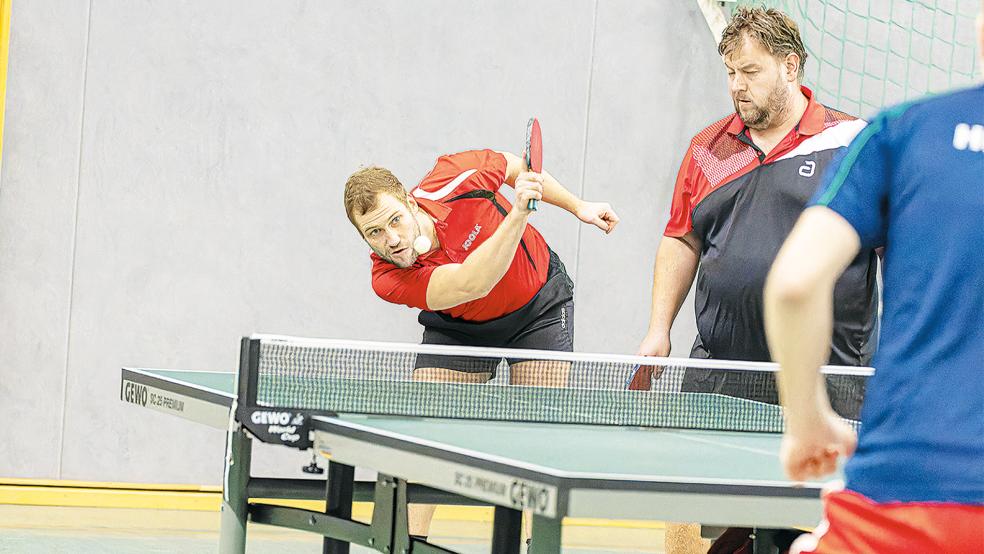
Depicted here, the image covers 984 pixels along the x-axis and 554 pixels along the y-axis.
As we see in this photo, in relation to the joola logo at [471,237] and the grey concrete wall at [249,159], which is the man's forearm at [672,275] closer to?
the joola logo at [471,237]

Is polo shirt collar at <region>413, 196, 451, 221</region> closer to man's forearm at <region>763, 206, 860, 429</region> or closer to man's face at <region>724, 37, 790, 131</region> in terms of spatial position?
man's face at <region>724, 37, 790, 131</region>

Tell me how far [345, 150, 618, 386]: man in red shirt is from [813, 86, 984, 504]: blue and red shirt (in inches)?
80.2

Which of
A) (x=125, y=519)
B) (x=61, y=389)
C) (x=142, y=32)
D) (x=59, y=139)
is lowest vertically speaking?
(x=125, y=519)

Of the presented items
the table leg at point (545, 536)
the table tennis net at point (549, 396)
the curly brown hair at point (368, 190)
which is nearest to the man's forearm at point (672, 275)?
the table tennis net at point (549, 396)

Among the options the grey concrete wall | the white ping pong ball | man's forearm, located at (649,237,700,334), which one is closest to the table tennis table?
man's forearm, located at (649,237,700,334)

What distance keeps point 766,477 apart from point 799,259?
80 cm

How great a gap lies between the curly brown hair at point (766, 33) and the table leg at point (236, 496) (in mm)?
A: 1776

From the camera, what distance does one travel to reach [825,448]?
147 centimetres

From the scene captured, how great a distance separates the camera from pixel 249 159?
6055mm

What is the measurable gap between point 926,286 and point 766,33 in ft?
8.17

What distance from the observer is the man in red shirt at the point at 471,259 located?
3.67 meters

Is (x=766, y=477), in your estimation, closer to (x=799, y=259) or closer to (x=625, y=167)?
(x=799, y=259)

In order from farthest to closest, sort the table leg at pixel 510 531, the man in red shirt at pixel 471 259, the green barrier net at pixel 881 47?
the green barrier net at pixel 881 47, the man in red shirt at pixel 471 259, the table leg at pixel 510 531

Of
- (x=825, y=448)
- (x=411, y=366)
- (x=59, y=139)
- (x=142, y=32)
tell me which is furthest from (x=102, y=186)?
(x=825, y=448)
